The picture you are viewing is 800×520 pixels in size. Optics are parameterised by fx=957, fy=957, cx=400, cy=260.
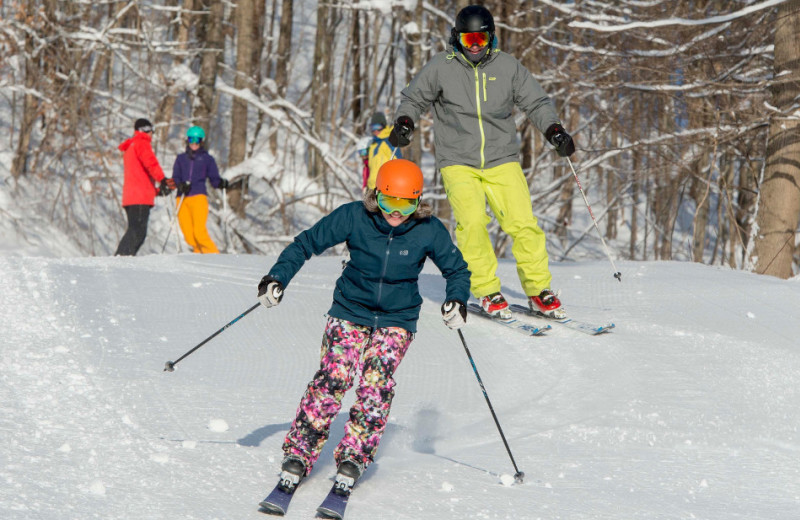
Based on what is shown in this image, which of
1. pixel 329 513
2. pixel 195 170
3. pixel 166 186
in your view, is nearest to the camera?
pixel 329 513

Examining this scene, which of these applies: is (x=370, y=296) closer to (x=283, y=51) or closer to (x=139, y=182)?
(x=139, y=182)

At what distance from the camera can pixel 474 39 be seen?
6.02 meters

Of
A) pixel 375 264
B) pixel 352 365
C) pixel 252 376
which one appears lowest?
pixel 252 376

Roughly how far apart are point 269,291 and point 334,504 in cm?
85

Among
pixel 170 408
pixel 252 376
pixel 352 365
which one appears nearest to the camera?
pixel 352 365

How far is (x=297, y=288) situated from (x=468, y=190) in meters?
1.98

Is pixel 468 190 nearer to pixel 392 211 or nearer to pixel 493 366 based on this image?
pixel 493 366

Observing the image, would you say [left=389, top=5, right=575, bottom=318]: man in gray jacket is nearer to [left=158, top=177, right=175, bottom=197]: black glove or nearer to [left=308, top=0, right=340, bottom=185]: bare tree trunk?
[left=158, top=177, right=175, bottom=197]: black glove

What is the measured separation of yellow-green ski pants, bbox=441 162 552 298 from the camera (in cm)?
628

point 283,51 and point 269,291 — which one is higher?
point 283,51

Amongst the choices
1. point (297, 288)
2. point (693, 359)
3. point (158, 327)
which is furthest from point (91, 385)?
point (693, 359)

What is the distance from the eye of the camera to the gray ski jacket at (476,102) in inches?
242

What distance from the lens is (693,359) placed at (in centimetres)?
601

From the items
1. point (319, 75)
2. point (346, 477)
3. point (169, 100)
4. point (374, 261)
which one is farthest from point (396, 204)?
point (319, 75)
